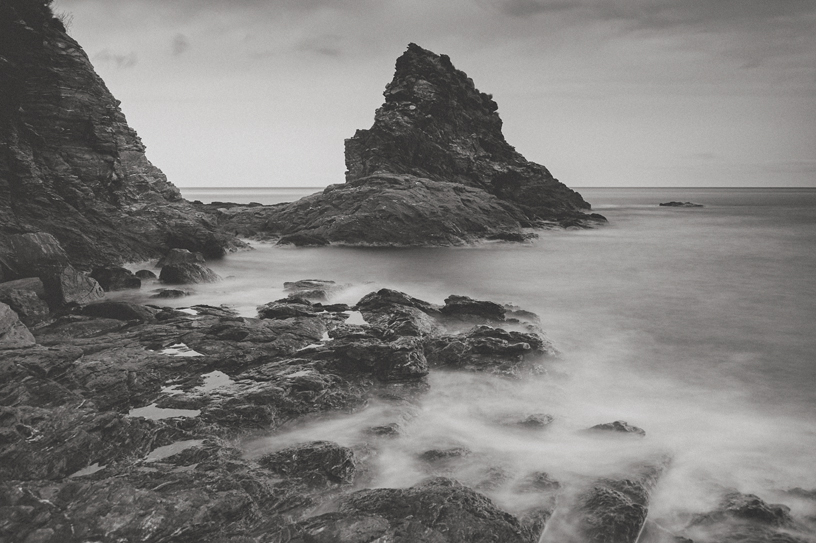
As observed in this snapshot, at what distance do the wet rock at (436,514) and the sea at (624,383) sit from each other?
0.75 m

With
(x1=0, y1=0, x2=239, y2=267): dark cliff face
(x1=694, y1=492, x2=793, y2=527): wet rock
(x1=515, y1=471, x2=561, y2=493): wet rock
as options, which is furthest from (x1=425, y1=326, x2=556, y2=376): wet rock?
(x1=0, y1=0, x2=239, y2=267): dark cliff face

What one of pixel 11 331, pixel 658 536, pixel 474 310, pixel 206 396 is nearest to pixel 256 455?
pixel 206 396

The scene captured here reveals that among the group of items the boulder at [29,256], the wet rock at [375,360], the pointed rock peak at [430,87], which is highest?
the pointed rock peak at [430,87]

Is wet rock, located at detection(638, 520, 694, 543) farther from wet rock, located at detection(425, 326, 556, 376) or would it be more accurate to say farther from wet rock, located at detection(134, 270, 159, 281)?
wet rock, located at detection(134, 270, 159, 281)

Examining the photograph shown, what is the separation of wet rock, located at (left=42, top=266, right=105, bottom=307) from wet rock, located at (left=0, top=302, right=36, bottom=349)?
3.52 m

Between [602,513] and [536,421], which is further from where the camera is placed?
[536,421]

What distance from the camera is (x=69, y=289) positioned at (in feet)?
40.7

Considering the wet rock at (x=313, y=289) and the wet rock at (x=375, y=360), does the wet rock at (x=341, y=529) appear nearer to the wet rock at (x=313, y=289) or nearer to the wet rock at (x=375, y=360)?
the wet rock at (x=375, y=360)

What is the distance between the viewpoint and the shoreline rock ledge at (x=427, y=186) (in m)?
31.6

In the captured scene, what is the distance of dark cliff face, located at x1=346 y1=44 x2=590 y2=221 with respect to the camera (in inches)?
1714

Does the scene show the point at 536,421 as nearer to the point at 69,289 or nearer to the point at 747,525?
the point at 747,525

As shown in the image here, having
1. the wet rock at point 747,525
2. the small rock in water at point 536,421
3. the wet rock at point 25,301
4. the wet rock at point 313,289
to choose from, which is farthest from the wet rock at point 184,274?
the wet rock at point 747,525

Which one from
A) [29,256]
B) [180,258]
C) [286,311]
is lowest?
[286,311]

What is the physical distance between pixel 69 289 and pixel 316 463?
9.90 meters
